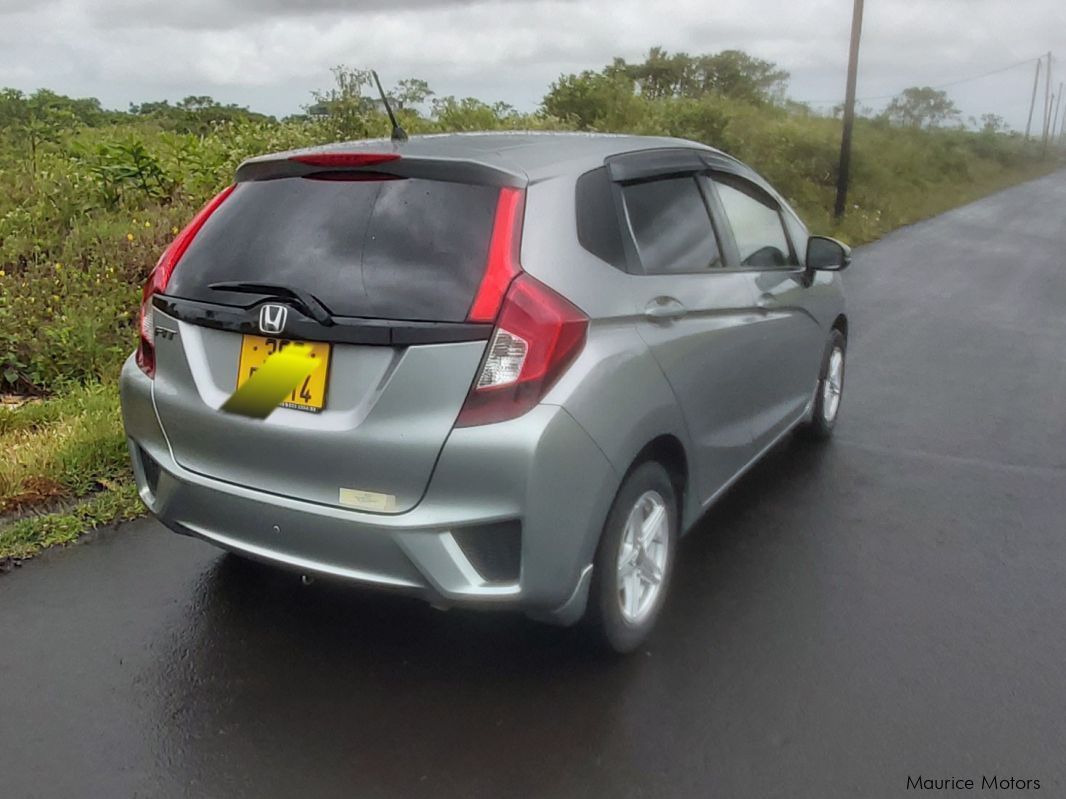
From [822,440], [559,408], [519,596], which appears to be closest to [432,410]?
[559,408]

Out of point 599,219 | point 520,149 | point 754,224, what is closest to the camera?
point 599,219

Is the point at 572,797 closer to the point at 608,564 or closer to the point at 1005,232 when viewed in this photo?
the point at 608,564

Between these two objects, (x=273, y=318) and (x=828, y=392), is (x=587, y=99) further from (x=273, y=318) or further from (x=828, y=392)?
(x=273, y=318)

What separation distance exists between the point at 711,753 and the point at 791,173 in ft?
78.5

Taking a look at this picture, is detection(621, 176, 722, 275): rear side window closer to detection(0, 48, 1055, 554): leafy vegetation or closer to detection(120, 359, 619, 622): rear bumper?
detection(120, 359, 619, 622): rear bumper

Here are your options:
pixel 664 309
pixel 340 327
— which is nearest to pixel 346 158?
pixel 340 327

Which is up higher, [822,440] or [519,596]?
[519,596]

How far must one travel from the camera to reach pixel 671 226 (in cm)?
371

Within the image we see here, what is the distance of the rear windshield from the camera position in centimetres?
285

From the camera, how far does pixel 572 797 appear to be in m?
2.68

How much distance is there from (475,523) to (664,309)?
1.07 m

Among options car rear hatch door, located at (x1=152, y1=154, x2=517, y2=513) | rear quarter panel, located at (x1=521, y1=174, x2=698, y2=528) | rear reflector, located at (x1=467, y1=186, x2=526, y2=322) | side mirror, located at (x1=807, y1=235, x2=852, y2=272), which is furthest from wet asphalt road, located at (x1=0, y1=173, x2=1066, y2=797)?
rear reflector, located at (x1=467, y1=186, x2=526, y2=322)

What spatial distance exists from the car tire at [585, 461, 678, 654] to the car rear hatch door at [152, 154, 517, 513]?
70 cm

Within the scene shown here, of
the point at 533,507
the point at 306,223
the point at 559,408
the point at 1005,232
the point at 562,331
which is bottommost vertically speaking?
the point at 1005,232
